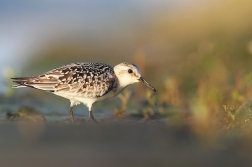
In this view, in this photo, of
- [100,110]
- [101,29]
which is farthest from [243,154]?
[101,29]

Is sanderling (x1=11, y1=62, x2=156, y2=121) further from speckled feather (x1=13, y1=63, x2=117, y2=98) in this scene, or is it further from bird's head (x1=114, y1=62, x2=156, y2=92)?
bird's head (x1=114, y1=62, x2=156, y2=92)

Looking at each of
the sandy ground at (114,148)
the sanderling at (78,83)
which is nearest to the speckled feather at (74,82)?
the sanderling at (78,83)

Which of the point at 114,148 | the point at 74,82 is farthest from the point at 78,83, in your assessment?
the point at 114,148

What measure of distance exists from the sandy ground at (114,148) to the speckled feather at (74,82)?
1.96 meters

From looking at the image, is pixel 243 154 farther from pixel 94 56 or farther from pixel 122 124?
pixel 94 56

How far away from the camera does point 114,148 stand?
687 centimetres

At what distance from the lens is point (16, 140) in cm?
738

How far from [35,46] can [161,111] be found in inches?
432

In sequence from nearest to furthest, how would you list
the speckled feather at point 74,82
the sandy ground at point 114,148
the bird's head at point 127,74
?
the sandy ground at point 114,148
the speckled feather at point 74,82
the bird's head at point 127,74

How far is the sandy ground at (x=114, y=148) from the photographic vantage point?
21.0 ft

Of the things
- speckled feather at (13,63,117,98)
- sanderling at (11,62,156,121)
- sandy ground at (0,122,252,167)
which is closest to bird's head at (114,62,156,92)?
sanderling at (11,62,156,121)

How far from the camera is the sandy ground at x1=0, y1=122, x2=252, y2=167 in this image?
6.41m

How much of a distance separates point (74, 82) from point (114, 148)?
10.6 feet

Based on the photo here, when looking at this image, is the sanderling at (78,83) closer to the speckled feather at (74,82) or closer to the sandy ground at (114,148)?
the speckled feather at (74,82)
